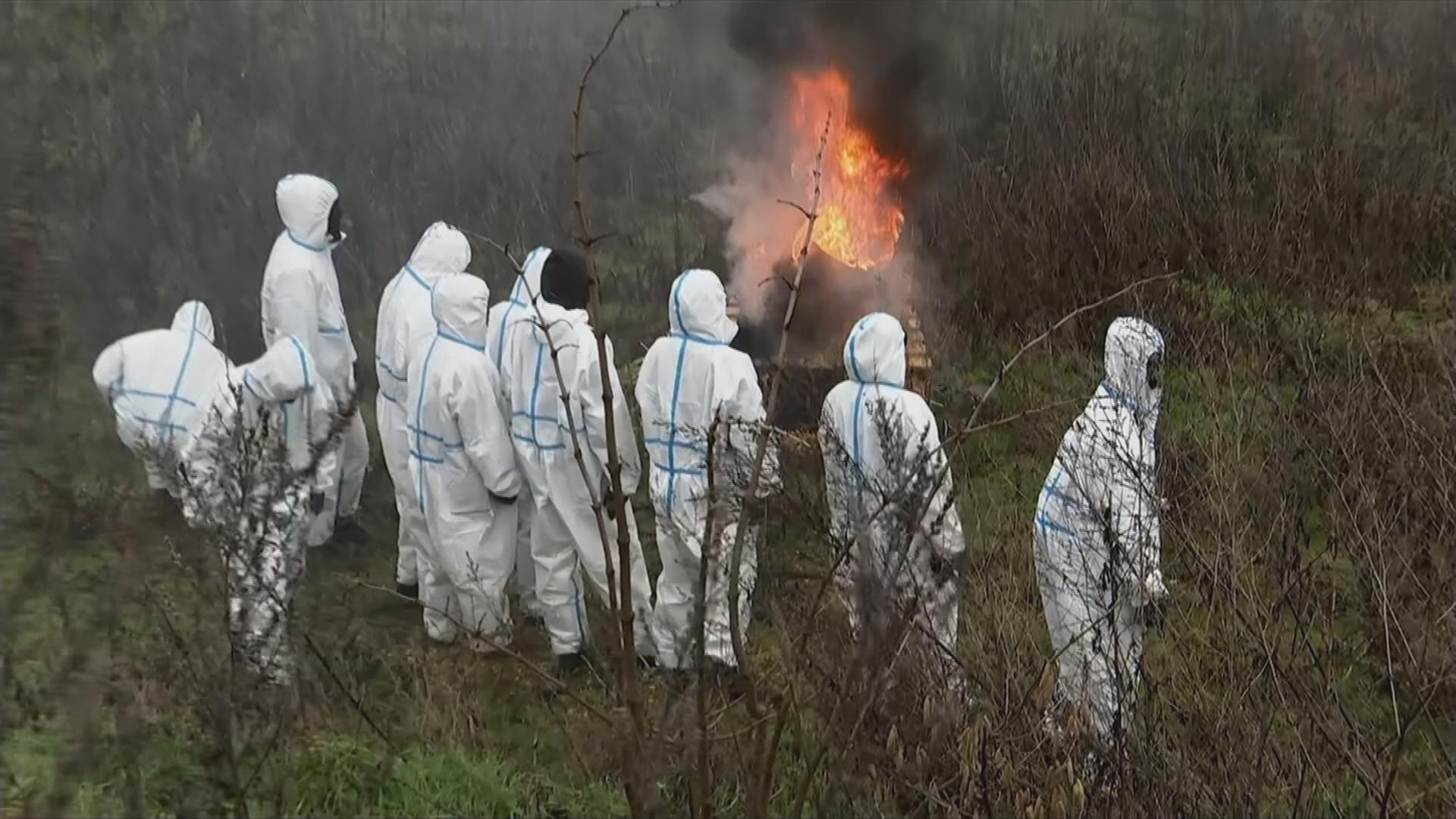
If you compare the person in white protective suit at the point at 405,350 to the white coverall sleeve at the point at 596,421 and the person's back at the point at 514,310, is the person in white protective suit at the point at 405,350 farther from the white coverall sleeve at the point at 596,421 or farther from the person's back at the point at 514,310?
the white coverall sleeve at the point at 596,421

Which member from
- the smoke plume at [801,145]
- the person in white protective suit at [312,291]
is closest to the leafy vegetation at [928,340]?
the smoke plume at [801,145]

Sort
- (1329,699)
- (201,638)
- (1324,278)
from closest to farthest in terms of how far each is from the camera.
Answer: (201,638) < (1329,699) < (1324,278)

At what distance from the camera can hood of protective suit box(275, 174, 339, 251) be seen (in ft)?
19.3

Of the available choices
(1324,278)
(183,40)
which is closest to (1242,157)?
(1324,278)

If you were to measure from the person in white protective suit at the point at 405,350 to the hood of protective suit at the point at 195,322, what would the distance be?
0.84 metres

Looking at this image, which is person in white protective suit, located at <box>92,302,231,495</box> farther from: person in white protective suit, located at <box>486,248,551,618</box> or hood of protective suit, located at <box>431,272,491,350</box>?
person in white protective suit, located at <box>486,248,551,618</box>

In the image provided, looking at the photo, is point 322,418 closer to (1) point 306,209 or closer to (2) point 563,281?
(1) point 306,209

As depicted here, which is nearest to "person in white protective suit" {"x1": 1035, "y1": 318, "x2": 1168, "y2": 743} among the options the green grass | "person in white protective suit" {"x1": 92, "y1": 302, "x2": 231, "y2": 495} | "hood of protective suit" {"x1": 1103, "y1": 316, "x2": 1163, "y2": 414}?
"hood of protective suit" {"x1": 1103, "y1": 316, "x2": 1163, "y2": 414}

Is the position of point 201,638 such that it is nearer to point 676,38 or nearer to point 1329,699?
point 1329,699

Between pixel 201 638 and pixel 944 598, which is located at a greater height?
pixel 944 598

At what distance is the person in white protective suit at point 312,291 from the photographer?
19.1 feet

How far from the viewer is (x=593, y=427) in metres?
4.82

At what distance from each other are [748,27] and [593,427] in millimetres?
5364

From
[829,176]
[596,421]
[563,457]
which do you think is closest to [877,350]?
[596,421]
